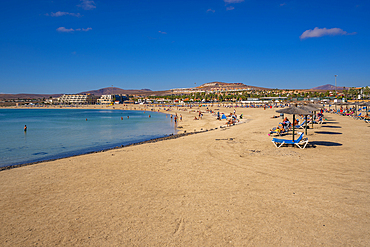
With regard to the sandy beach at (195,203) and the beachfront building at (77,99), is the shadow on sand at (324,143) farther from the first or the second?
the beachfront building at (77,99)

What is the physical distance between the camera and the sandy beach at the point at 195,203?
12.2ft

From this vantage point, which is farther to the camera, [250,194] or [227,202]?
[250,194]

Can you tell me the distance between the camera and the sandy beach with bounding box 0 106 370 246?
12.2ft

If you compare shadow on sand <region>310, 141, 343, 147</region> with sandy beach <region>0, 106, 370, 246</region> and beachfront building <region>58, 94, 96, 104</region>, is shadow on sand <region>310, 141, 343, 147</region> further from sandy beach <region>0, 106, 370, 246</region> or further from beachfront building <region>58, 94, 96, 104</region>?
beachfront building <region>58, 94, 96, 104</region>

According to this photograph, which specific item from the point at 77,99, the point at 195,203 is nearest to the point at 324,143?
the point at 195,203

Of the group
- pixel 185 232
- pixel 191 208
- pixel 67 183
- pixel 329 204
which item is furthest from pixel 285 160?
pixel 67 183

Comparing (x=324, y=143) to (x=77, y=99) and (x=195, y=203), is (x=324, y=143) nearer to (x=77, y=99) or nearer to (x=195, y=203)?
(x=195, y=203)

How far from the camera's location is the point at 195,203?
194 inches

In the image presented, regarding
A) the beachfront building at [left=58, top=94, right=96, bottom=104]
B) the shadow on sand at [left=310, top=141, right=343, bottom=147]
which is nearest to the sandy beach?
the shadow on sand at [left=310, top=141, right=343, bottom=147]

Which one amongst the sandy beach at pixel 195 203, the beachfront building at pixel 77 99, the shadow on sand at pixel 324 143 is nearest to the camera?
the sandy beach at pixel 195 203

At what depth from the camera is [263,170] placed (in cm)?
705

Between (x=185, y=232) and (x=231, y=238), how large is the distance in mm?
803

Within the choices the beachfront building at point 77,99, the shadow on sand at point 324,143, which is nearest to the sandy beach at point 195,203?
the shadow on sand at point 324,143

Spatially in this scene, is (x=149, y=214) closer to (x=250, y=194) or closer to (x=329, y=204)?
(x=250, y=194)
